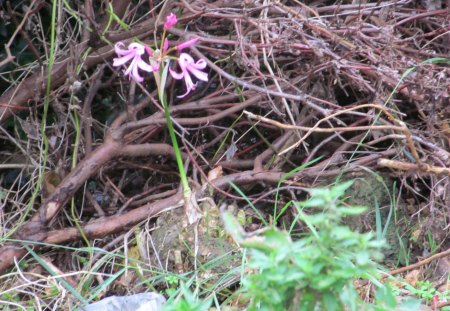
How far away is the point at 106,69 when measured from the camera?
116 inches

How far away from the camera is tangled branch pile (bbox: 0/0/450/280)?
8.32 feet

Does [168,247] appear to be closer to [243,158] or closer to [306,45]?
[243,158]

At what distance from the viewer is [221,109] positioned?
2785mm

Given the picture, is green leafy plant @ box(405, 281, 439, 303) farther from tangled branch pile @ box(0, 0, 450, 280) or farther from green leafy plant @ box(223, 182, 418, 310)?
green leafy plant @ box(223, 182, 418, 310)

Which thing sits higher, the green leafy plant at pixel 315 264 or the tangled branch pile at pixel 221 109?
the green leafy plant at pixel 315 264

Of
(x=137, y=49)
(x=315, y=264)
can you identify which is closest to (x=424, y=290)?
(x=315, y=264)

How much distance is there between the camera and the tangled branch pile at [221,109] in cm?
254

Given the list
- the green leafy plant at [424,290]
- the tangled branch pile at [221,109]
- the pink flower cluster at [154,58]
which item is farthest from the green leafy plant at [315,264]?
the tangled branch pile at [221,109]

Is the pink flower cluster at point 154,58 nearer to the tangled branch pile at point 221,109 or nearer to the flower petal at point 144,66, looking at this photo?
the flower petal at point 144,66

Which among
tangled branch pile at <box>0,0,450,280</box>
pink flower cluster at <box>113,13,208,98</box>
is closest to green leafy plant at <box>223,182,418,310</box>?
pink flower cluster at <box>113,13,208,98</box>

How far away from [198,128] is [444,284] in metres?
0.98

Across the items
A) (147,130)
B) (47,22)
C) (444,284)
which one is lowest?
(444,284)

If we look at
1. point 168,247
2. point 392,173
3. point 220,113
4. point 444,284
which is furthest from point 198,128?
point 444,284

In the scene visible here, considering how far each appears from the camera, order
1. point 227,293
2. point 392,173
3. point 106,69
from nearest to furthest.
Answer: point 227,293, point 392,173, point 106,69
